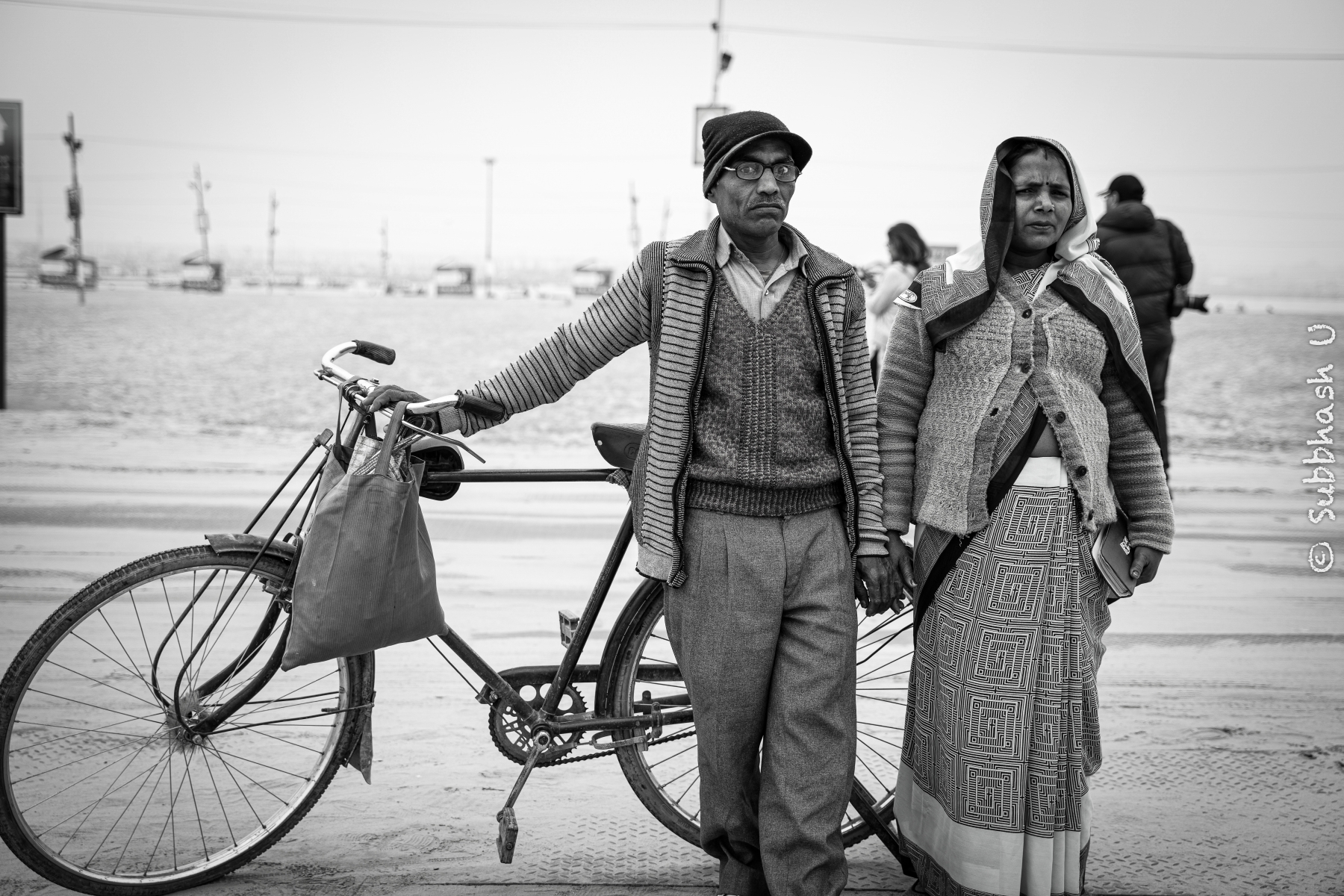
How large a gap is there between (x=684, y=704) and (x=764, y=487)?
833mm

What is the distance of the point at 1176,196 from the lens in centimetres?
3100

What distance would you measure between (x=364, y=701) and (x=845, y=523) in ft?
4.42

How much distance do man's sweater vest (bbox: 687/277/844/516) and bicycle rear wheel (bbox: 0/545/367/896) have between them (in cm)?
113

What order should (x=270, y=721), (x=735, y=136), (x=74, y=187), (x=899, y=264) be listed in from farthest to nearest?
1. (x=74, y=187)
2. (x=899, y=264)
3. (x=270, y=721)
4. (x=735, y=136)

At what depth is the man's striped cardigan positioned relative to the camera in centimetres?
246

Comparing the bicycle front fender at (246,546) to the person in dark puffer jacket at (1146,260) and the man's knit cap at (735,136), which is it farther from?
the person in dark puffer jacket at (1146,260)

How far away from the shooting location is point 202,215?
1789 inches

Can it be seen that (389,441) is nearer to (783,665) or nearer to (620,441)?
(620,441)

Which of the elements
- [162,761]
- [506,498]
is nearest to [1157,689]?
[162,761]

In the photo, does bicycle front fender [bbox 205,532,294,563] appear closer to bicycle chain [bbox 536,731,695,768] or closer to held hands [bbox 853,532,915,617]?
bicycle chain [bbox 536,731,695,768]

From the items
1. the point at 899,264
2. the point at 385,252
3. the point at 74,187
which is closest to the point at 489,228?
the point at 385,252

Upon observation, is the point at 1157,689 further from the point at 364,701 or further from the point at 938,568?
the point at 364,701

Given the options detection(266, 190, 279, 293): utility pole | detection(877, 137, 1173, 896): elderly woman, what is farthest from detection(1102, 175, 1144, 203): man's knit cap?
detection(266, 190, 279, 293): utility pole

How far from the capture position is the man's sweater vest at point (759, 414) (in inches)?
96.6
